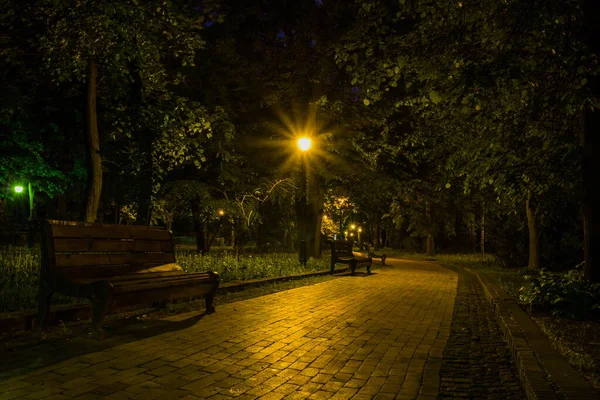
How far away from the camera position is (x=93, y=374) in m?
3.96

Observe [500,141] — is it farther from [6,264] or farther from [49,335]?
[6,264]

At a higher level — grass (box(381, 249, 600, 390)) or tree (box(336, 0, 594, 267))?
tree (box(336, 0, 594, 267))

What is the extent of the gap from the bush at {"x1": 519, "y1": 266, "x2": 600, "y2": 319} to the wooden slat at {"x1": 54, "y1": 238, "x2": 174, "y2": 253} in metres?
6.14

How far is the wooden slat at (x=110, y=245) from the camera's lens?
5.50m

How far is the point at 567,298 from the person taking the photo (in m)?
7.00

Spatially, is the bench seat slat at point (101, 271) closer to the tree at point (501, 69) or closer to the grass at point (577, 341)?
the tree at point (501, 69)

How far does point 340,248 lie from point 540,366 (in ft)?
39.1

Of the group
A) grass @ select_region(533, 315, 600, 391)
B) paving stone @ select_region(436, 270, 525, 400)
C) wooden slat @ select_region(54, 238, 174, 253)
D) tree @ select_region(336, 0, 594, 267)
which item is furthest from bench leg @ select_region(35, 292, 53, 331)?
grass @ select_region(533, 315, 600, 391)

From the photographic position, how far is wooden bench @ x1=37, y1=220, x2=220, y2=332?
520cm

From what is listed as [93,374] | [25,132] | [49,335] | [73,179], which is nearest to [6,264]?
[49,335]

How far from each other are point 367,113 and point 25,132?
44.3 feet

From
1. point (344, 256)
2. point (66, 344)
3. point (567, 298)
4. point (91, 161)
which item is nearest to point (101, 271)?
point (66, 344)

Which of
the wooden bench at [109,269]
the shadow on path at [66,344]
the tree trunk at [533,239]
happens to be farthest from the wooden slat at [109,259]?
the tree trunk at [533,239]

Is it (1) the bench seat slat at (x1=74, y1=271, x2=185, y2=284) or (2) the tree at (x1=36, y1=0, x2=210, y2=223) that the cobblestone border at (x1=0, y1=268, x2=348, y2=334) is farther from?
(2) the tree at (x1=36, y1=0, x2=210, y2=223)
